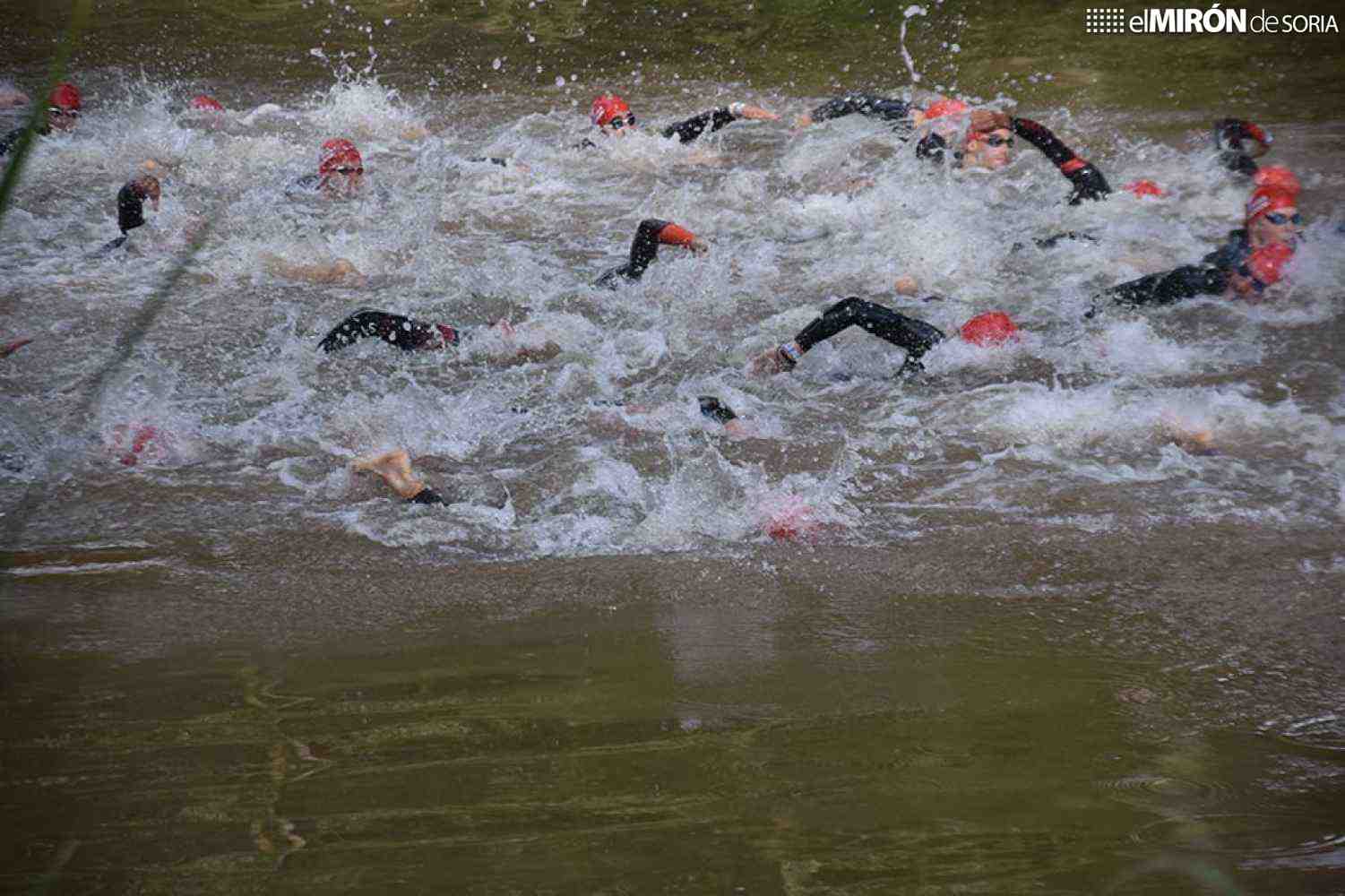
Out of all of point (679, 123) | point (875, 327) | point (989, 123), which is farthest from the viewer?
point (679, 123)

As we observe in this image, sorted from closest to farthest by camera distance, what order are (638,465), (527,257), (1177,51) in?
(638,465) < (527,257) < (1177,51)

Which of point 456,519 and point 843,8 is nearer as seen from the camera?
point 456,519

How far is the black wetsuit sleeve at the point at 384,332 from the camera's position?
557 cm

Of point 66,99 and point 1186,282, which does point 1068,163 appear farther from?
point 66,99

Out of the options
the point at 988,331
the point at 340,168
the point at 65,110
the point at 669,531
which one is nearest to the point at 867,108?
the point at 988,331

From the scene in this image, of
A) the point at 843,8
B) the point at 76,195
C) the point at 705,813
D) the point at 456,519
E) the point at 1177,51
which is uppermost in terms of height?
the point at 843,8

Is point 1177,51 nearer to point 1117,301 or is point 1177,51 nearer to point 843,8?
point 843,8

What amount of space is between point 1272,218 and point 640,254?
10.4 ft

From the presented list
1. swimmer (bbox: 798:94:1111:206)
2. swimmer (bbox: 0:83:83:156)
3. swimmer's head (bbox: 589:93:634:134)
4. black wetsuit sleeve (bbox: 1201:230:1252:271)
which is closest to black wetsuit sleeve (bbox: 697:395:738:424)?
black wetsuit sleeve (bbox: 1201:230:1252:271)

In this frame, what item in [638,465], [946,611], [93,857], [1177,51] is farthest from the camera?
[1177,51]

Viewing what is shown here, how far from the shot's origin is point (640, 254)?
638cm

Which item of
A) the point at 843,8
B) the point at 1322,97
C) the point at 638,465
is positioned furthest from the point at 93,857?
the point at 843,8

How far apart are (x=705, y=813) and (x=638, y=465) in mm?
2245

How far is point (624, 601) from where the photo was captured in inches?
143
